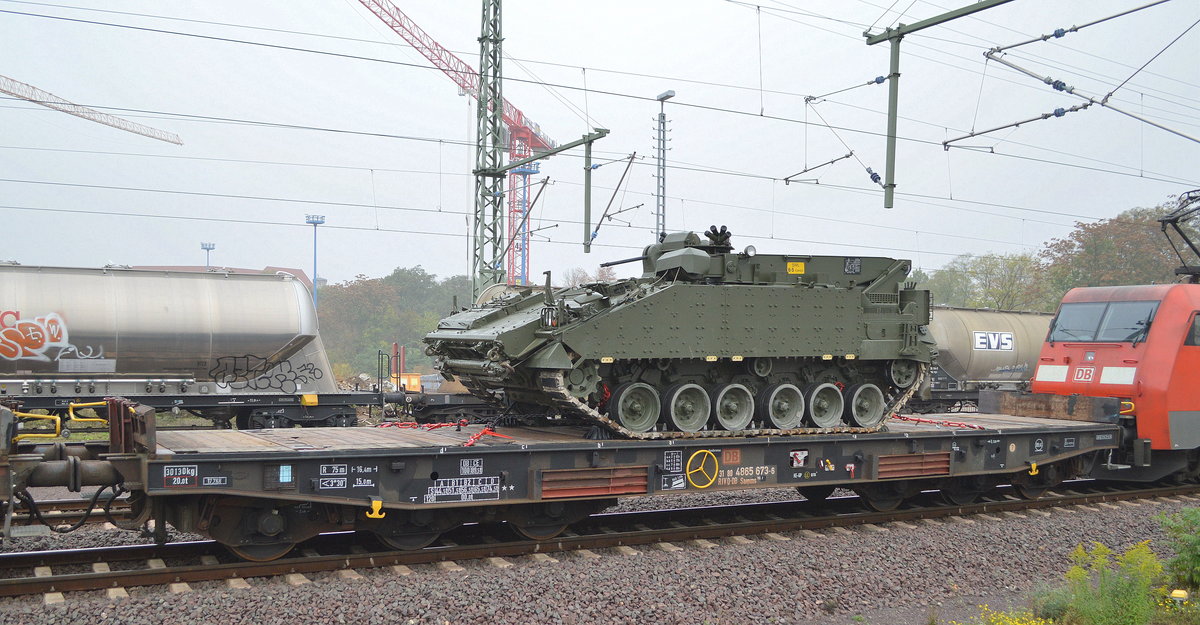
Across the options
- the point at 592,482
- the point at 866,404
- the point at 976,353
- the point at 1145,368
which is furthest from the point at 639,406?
the point at 976,353

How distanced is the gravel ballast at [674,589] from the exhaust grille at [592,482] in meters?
0.66

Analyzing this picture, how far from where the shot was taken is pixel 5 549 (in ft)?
30.5

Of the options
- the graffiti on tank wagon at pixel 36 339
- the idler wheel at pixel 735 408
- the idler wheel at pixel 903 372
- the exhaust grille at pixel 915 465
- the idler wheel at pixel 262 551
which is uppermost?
the graffiti on tank wagon at pixel 36 339

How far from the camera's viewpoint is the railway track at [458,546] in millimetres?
8109

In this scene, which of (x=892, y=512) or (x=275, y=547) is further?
(x=892, y=512)

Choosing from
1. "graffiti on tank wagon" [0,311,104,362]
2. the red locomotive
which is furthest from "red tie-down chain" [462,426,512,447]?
the red locomotive

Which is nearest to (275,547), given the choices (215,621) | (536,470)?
(215,621)

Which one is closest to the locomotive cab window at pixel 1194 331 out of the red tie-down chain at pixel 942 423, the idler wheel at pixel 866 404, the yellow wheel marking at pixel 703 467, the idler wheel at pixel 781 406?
the red tie-down chain at pixel 942 423

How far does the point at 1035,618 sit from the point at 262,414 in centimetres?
1441

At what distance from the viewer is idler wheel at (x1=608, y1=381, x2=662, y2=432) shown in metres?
10.6

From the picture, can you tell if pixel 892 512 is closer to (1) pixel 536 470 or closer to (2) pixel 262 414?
(1) pixel 536 470

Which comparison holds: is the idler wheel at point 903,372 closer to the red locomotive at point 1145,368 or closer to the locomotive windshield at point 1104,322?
the red locomotive at point 1145,368

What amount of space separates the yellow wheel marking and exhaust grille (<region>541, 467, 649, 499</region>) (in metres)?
0.55

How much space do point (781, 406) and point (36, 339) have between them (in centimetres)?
1398
